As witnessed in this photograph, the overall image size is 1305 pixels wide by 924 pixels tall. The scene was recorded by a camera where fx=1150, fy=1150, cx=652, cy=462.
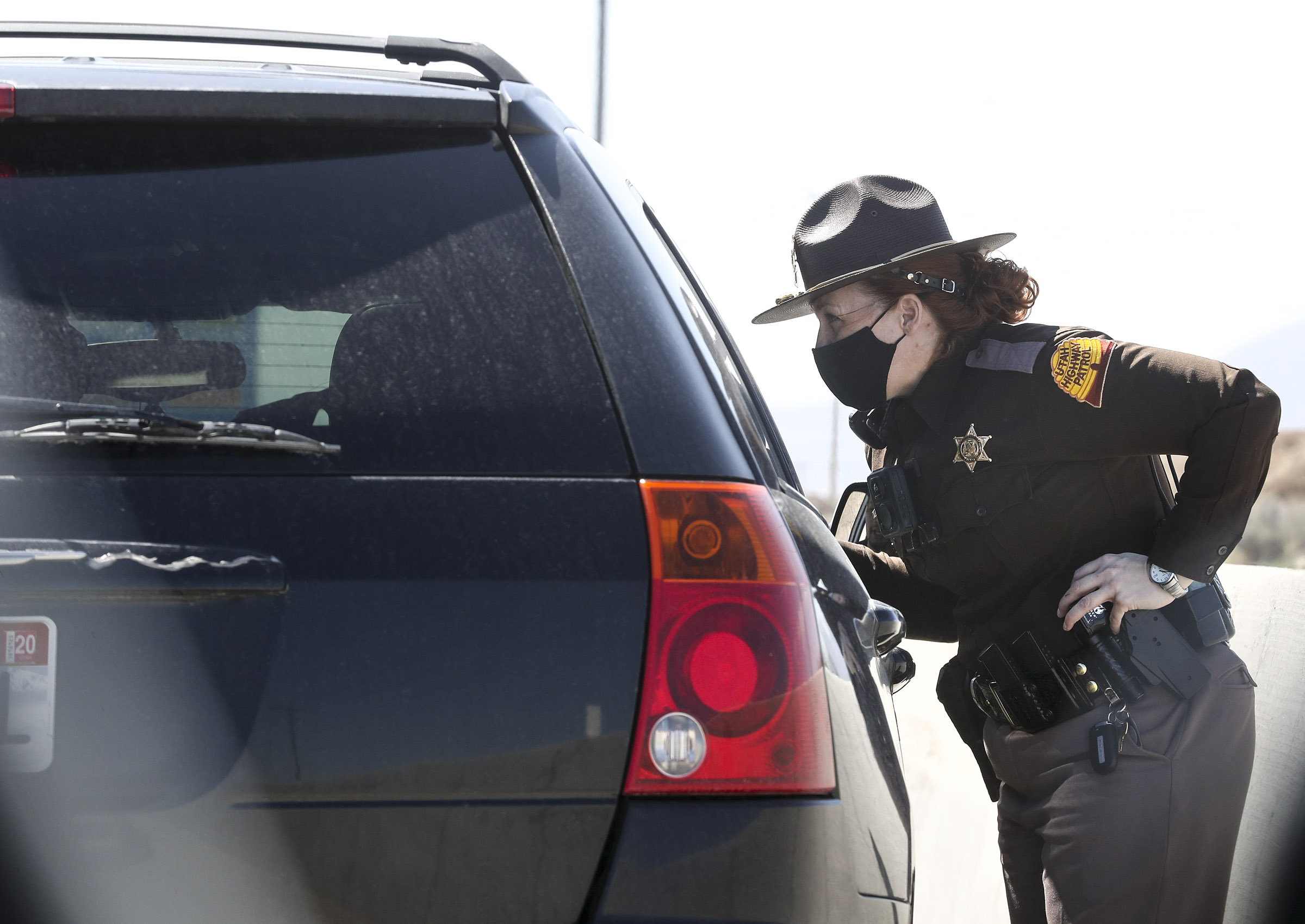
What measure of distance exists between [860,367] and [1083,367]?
1.86 feet

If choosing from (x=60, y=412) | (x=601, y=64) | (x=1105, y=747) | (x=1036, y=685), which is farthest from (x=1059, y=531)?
(x=601, y=64)

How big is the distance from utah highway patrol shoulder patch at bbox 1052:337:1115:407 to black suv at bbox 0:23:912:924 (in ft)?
4.02

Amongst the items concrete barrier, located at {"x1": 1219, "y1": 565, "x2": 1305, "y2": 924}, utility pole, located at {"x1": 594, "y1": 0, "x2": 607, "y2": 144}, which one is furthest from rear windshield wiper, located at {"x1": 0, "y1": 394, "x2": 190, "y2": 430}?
utility pole, located at {"x1": 594, "y1": 0, "x2": 607, "y2": 144}

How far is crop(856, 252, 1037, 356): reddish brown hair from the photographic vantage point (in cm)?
287

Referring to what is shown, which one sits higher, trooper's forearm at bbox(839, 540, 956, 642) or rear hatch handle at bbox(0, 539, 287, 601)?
rear hatch handle at bbox(0, 539, 287, 601)

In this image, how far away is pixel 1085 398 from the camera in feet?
8.27

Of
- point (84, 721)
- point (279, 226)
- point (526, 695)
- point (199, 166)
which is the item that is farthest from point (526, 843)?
point (199, 166)

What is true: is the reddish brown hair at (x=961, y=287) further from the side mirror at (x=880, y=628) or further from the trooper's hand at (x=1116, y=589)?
the side mirror at (x=880, y=628)

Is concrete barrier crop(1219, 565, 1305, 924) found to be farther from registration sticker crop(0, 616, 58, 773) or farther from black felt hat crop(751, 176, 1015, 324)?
registration sticker crop(0, 616, 58, 773)

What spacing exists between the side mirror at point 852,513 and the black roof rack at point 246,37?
4.85 feet

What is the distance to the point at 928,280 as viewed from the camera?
2836 millimetres

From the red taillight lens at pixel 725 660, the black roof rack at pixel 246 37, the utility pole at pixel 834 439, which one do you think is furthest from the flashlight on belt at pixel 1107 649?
the utility pole at pixel 834 439

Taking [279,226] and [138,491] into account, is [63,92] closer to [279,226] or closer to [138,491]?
[279,226]

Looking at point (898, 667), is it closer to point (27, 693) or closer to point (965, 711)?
point (965, 711)
